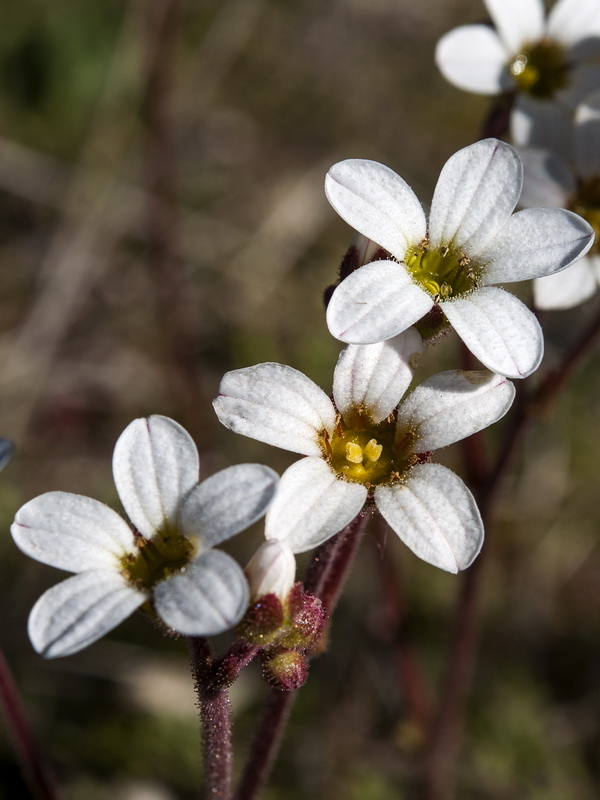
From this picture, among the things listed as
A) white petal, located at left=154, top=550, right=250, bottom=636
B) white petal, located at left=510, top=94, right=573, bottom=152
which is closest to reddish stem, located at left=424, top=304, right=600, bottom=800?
white petal, located at left=510, top=94, right=573, bottom=152

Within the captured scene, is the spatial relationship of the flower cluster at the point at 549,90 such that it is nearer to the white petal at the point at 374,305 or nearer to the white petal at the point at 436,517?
the white petal at the point at 374,305

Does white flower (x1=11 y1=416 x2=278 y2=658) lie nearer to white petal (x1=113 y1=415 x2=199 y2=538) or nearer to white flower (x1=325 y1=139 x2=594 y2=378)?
white petal (x1=113 y1=415 x2=199 y2=538)

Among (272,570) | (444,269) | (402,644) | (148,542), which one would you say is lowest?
(402,644)

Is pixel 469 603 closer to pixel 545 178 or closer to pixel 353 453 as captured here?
pixel 353 453

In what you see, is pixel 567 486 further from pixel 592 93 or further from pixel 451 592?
pixel 592 93

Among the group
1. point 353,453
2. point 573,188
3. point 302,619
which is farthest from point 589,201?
point 302,619

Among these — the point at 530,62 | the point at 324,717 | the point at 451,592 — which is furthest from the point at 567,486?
the point at 530,62

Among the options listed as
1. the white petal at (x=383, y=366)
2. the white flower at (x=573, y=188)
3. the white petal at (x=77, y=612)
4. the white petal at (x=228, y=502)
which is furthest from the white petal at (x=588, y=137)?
the white petal at (x=77, y=612)
